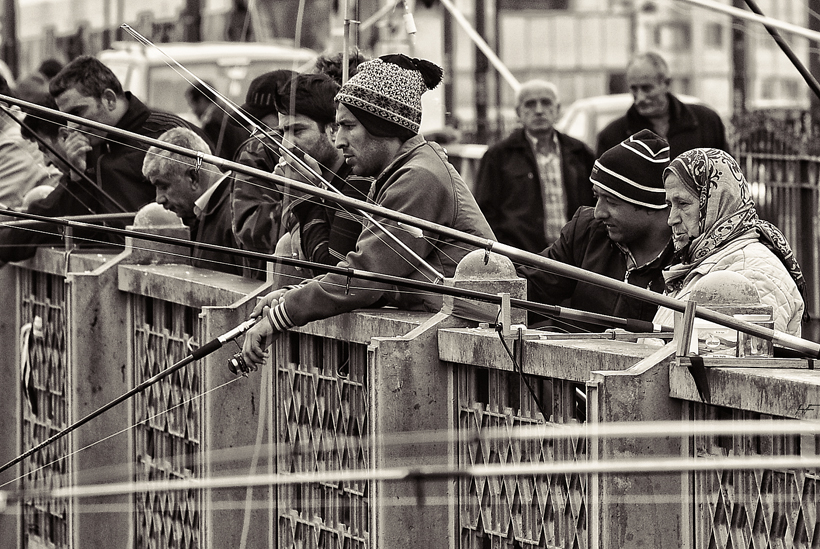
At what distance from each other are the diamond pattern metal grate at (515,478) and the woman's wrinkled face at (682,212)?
3.03ft

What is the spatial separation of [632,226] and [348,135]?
3.16ft

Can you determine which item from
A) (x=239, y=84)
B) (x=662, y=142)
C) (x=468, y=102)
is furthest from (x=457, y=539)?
(x=468, y=102)

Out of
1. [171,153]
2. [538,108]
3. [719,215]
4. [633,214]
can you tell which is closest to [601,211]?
[633,214]

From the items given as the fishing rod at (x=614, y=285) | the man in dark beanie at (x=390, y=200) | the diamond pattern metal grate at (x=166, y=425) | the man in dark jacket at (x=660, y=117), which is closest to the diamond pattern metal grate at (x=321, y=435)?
the man in dark beanie at (x=390, y=200)

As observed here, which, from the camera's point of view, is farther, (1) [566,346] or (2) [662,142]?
(2) [662,142]

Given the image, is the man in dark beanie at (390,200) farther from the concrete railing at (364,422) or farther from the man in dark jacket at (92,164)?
the man in dark jacket at (92,164)

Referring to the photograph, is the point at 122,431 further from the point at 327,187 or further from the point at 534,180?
the point at 534,180

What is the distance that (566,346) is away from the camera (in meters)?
4.10

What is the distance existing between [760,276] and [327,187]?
4.76 ft

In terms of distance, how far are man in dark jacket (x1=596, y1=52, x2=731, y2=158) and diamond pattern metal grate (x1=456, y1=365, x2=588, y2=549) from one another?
5.32 metres

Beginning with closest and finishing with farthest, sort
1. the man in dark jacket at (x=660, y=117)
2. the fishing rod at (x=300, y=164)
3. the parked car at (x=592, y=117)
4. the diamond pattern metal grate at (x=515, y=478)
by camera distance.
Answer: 1. the diamond pattern metal grate at (x=515, y=478)
2. the fishing rod at (x=300, y=164)
3. the man in dark jacket at (x=660, y=117)
4. the parked car at (x=592, y=117)

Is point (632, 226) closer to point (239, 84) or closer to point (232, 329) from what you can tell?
point (232, 329)

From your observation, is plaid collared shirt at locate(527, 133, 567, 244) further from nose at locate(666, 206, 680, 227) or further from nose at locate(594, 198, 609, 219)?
nose at locate(666, 206, 680, 227)

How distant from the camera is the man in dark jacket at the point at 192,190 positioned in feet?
22.5
